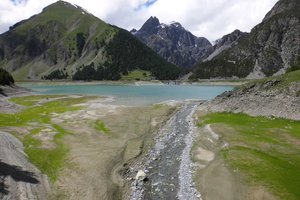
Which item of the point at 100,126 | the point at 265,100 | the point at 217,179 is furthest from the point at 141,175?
the point at 265,100

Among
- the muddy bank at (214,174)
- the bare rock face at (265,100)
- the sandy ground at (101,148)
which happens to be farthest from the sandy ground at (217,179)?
the bare rock face at (265,100)

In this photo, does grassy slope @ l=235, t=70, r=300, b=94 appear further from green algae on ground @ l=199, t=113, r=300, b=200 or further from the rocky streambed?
the rocky streambed

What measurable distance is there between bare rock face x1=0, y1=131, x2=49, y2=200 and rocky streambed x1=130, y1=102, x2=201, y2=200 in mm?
9550

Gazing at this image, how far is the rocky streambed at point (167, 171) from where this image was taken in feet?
111

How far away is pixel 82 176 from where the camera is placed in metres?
37.8

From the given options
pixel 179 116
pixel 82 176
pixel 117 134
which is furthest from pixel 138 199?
pixel 179 116

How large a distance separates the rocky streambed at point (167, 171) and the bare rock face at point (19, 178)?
31.3ft

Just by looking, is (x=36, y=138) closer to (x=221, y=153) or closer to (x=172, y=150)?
(x=172, y=150)

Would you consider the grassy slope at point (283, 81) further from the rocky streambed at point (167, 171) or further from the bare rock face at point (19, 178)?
the bare rock face at point (19, 178)

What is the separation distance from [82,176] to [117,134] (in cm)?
2285

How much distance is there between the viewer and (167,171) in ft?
132

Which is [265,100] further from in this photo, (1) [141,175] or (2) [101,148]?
(1) [141,175]

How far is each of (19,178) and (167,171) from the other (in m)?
16.6

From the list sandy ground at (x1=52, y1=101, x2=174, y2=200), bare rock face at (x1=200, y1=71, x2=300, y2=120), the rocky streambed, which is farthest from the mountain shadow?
bare rock face at (x1=200, y1=71, x2=300, y2=120)
